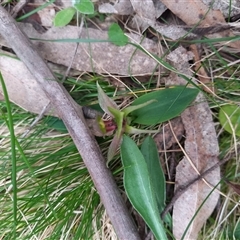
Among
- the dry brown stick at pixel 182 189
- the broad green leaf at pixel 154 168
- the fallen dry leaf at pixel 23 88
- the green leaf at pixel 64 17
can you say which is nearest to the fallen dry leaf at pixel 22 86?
the fallen dry leaf at pixel 23 88

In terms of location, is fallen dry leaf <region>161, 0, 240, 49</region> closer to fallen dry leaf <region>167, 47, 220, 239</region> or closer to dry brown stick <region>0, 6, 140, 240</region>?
fallen dry leaf <region>167, 47, 220, 239</region>

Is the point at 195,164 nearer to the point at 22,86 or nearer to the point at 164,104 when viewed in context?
the point at 164,104

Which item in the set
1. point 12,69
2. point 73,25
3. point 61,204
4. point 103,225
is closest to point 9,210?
point 61,204

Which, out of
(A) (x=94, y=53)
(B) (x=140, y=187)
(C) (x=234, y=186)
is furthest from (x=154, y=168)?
(A) (x=94, y=53)

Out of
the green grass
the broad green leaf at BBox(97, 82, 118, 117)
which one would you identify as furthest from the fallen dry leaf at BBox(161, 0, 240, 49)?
the broad green leaf at BBox(97, 82, 118, 117)

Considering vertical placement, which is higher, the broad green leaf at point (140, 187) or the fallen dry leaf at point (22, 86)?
the fallen dry leaf at point (22, 86)

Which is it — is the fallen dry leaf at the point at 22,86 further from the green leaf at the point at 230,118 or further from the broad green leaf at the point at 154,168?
the green leaf at the point at 230,118
